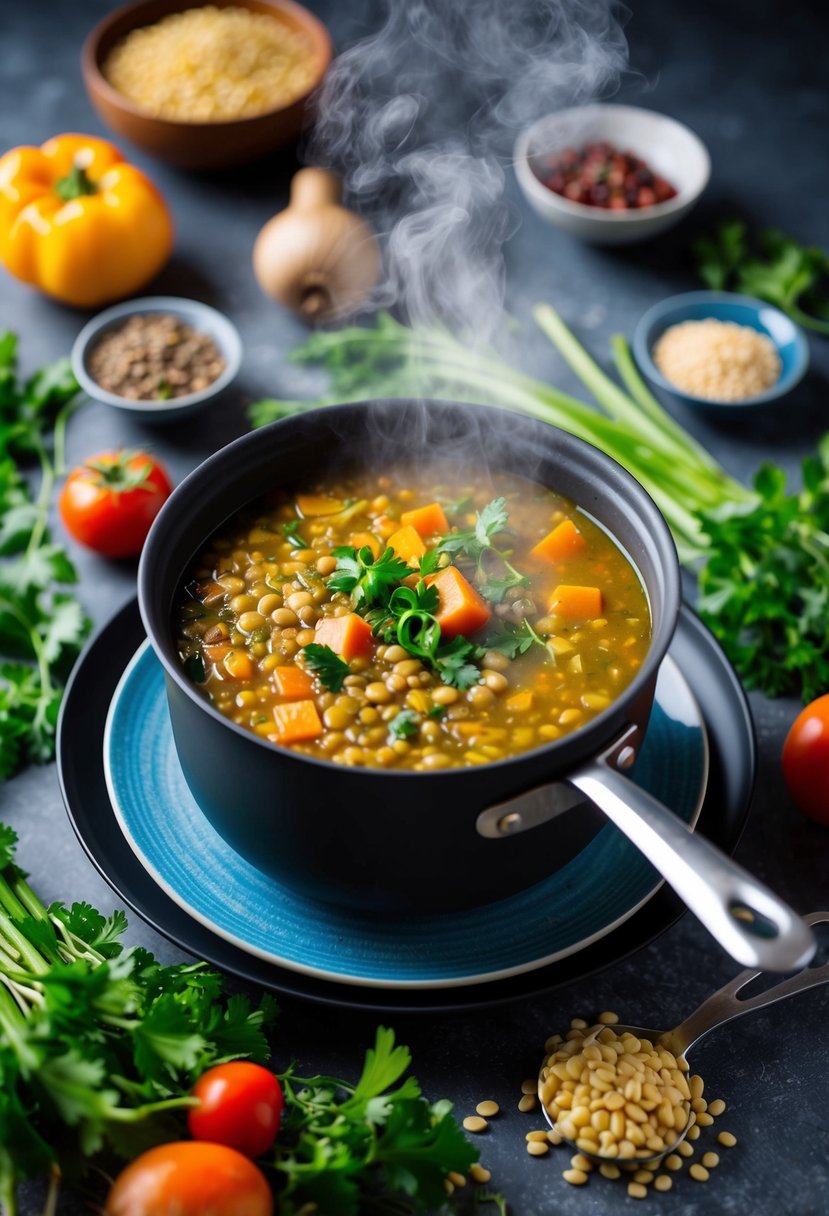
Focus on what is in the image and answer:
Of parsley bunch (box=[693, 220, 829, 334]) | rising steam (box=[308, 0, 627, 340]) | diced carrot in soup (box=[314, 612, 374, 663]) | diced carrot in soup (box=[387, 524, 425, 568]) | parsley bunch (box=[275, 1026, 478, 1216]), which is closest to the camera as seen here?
parsley bunch (box=[275, 1026, 478, 1216])

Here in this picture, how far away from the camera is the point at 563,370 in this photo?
4.65 meters

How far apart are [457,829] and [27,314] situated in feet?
11.0

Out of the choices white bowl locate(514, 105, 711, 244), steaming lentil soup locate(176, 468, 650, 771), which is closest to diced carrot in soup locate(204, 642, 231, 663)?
steaming lentil soup locate(176, 468, 650, 771)

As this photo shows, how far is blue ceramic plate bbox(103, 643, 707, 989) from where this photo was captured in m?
2.62

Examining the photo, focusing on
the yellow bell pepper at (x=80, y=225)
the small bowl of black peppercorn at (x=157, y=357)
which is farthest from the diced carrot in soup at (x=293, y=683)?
the yellow bell pepper at (x=80, y=225)

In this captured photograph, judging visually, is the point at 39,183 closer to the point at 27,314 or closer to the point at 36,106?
the point at 27,314

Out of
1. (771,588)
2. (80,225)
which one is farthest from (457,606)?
(80,225)

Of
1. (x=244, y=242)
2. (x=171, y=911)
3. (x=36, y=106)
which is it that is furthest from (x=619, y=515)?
(x=36, y=106)

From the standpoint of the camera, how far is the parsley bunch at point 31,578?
11.0 ft

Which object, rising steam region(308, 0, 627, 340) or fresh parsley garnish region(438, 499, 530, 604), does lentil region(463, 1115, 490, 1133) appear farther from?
rising steam region(308, 0, 627, 340)

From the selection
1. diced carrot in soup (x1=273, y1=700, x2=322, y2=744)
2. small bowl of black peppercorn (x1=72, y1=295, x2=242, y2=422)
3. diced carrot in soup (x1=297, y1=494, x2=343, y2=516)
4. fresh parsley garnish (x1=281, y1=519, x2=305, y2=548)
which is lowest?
small bowl of black peppercorn (x1=72, y1=295, x2=242, y2=422)

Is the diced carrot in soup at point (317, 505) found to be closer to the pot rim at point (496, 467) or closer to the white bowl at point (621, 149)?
the pot rim at point (496, 467)

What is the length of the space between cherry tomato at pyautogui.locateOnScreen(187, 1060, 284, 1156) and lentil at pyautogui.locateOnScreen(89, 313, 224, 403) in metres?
2.58

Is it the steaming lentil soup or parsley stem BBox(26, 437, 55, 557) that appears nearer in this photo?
the steaming lentil soup
